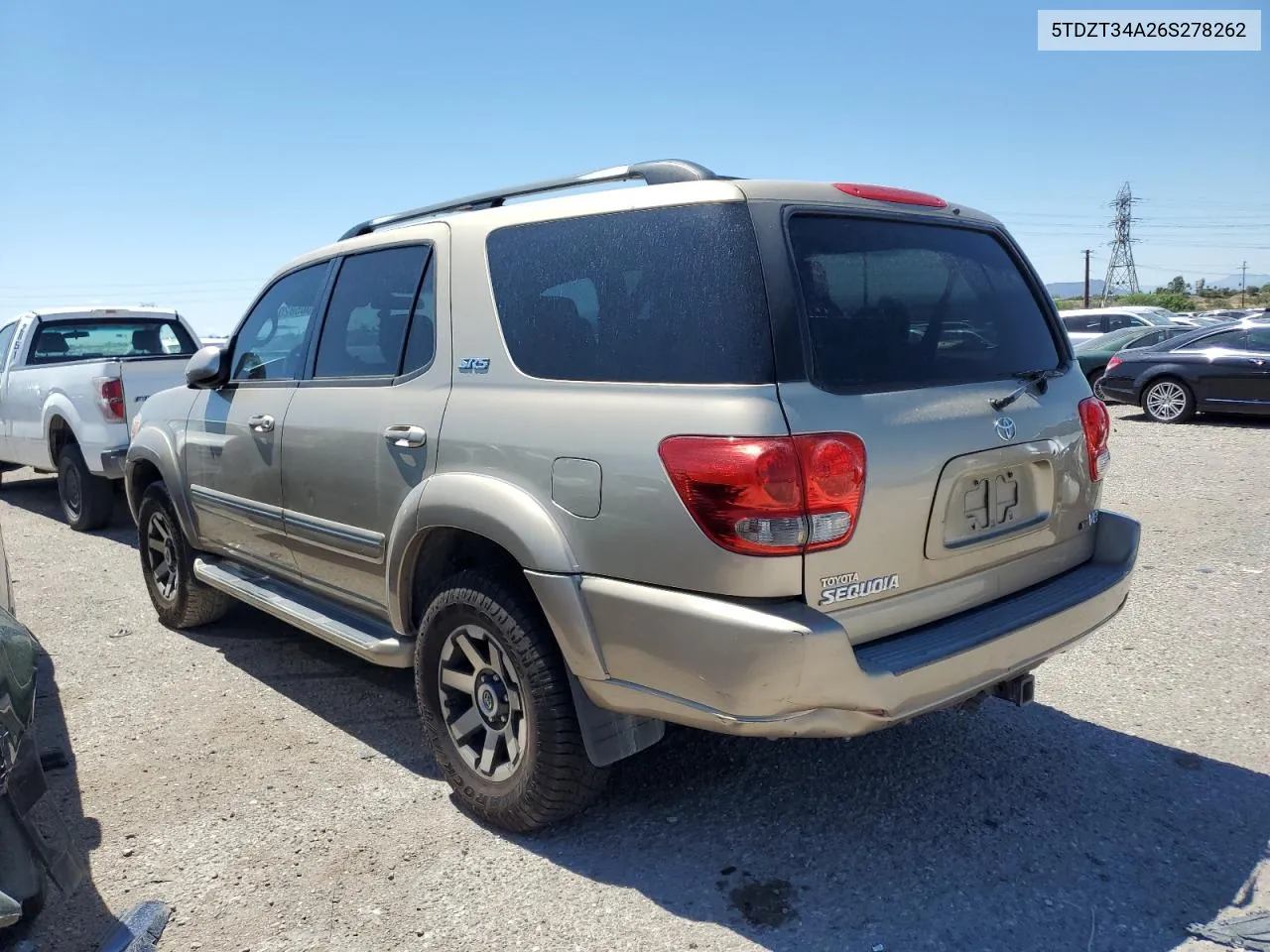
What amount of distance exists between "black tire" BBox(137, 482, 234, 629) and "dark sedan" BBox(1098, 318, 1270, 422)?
12.2 m

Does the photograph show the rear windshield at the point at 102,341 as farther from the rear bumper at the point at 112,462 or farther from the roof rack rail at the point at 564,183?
the roof rack rail at the point at 564,183

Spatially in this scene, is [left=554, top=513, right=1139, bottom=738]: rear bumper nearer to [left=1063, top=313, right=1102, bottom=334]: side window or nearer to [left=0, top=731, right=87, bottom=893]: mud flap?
[left=0, top=731, right=87, bottom=893]: mud flap

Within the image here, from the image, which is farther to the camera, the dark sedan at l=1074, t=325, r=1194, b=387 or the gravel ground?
the dark sedan at l=1074, t=325, r=1194, b=387

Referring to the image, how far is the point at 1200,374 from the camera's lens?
41.9ft

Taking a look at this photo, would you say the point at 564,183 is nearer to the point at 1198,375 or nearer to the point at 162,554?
the point at 162,554

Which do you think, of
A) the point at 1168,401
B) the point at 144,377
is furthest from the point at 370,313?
the point at 1168,401

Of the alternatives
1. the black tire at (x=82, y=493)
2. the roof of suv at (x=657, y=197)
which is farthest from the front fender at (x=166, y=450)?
the black tire at (x=82, y=493)

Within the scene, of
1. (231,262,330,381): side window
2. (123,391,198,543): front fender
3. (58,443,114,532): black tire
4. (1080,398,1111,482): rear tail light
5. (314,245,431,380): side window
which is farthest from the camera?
(58,443,114,532): black tire

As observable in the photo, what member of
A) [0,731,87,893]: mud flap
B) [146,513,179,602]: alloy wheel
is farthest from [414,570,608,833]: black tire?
[146,513,179,602]: alloy wheel

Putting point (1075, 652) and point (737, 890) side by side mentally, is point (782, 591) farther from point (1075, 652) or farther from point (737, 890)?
point (1075, 652)

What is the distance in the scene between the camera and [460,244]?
136 inches

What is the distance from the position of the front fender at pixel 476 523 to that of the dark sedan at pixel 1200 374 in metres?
12.5

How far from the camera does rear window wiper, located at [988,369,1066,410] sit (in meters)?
2.95

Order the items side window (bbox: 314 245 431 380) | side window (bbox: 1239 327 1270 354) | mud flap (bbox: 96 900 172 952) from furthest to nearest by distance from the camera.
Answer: side window (bbox: 1239 327 1270 354)
side window (bbox: 314 245 431 380)
mud flap (bbox: 96 900 172 952)
